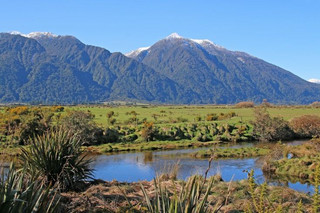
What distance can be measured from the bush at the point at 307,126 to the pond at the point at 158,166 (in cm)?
1863

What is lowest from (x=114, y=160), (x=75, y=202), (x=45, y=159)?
(x=114, y=160)

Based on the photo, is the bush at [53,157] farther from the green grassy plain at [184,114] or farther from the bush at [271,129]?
the green grassy plain at [184,114]

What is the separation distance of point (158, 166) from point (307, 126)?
2770 centimetres

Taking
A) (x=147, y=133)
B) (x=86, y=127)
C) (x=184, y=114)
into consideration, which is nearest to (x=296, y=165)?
(x=147, y=133)

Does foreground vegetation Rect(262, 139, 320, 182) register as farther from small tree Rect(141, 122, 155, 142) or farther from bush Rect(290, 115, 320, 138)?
bush Rect(290, 115, 320, 138)

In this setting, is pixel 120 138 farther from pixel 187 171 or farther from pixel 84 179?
pixel 84 179

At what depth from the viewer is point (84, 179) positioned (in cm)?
1068

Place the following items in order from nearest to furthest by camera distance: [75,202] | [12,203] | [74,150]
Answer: [12,203]
[75,202]
[74,150]

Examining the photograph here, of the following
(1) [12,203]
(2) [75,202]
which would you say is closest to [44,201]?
(1) [12,203]

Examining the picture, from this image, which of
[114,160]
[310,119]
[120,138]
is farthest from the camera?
[310,119]

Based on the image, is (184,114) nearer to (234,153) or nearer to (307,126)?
(307,126)

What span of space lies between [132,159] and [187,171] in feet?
25.0

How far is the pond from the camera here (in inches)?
892

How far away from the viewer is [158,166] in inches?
1049
